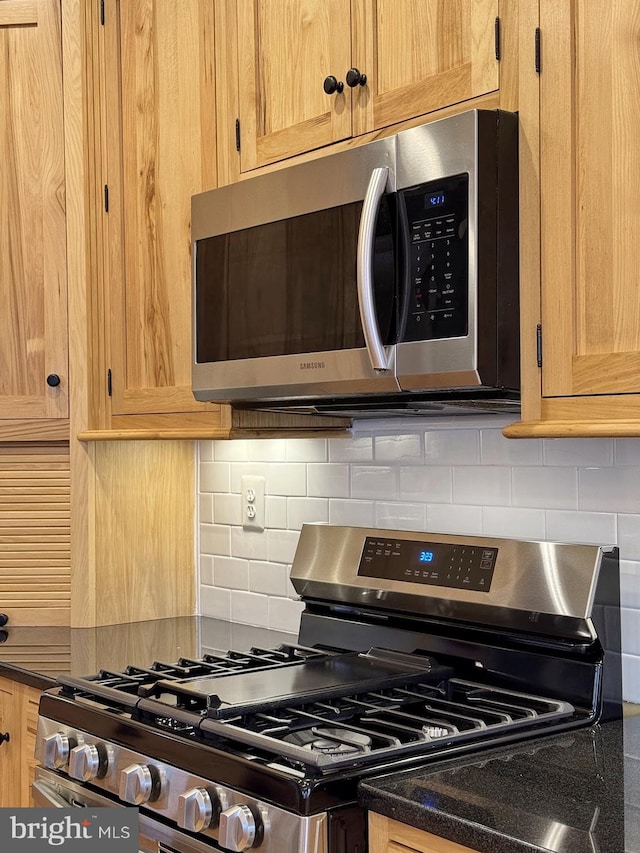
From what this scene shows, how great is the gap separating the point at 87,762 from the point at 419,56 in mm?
1308

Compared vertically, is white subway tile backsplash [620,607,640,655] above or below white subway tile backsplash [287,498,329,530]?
below

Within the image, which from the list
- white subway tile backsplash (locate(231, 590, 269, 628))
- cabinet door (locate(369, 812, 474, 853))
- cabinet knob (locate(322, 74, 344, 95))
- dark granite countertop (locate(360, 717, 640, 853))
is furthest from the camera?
white subway tile backsplash (locate(231, 590, 269, 628))

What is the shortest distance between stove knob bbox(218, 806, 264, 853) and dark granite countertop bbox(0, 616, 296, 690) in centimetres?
73

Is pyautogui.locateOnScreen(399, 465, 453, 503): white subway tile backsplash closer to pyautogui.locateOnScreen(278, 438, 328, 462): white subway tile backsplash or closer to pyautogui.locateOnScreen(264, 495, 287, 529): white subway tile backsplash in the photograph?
pyautogui.locateOnScreen(278, 438, 328, 462): white subway tile backsplash

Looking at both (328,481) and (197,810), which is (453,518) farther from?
(197,810)

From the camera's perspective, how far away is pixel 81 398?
2.63 metres

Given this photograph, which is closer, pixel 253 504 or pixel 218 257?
pixel 218 257

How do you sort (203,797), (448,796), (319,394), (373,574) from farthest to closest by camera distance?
(373,574), (319,394), (203,797), (448,796)

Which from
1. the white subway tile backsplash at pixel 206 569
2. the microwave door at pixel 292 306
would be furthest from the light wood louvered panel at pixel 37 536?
the microwave door at pixel 292 306

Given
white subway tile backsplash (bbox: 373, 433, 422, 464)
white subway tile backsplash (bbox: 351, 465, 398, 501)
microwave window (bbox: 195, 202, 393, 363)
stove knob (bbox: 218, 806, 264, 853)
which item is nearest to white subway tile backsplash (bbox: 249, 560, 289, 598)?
white subway tile backsplash (bbox: 351, 465, 398, 501)

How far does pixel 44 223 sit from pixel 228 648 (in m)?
1.15

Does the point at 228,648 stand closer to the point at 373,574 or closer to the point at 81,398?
the point at 373,574

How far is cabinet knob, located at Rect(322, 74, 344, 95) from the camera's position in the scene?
6.30 feet

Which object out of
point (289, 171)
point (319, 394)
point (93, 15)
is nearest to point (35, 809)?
point (319, 394)
